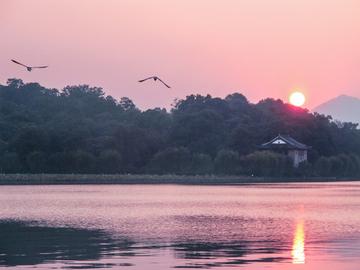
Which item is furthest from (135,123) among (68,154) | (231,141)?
(68,154)

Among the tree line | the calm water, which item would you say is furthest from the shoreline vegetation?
the calm water

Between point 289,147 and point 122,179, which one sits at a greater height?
point 289,147

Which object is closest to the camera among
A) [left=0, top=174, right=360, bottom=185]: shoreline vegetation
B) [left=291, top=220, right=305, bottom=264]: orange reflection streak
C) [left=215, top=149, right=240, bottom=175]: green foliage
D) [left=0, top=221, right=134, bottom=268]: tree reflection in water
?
[left=291, top=220, right=305, bottom=264]: orange reflection streak

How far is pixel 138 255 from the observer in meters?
24.9

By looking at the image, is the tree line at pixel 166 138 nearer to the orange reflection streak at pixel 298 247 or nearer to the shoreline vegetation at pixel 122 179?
the shoreline vegetation at pixel 122 179

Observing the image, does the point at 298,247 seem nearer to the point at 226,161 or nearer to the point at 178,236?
the point at 178,236

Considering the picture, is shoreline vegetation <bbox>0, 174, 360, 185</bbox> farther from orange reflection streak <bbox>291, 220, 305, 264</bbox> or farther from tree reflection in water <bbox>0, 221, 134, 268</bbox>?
orange reflection streak <bbox>291, 220, 305, 264</bbox>

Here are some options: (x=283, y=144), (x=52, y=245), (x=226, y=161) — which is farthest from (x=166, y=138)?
(x=52, y=245)

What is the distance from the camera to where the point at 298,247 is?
2722cm

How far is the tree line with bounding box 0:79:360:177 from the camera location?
88188mm

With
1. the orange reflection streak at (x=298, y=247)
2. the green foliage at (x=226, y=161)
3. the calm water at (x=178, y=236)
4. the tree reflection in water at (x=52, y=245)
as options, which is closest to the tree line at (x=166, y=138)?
the green foliage at (x=226, y=161)

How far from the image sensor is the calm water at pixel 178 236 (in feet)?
77.5

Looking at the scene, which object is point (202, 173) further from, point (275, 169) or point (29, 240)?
point (29, 240)

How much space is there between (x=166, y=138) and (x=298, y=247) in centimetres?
7332
